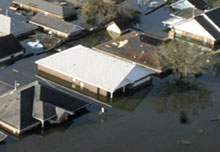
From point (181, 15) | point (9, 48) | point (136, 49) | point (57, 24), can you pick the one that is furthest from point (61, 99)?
point (181, 15)

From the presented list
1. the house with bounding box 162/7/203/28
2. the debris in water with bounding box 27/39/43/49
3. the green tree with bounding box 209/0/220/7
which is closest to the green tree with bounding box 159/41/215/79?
the house with bounding box 162/7/203/28

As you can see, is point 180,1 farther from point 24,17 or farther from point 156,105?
point 156,105

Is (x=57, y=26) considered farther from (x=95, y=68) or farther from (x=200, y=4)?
(x=200, y=4)

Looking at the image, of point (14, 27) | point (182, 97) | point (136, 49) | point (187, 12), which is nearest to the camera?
point (182, 97)

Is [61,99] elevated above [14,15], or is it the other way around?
[14,15]

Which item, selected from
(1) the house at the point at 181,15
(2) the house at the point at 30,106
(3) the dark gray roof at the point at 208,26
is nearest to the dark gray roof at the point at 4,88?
(2) the house at the point at 30,106

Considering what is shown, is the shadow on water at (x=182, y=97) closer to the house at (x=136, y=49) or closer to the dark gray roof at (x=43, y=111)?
the house at (x=136, y=49)
